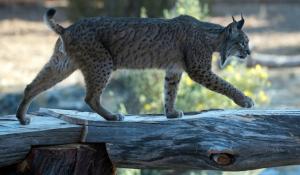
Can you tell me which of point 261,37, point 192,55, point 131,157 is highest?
point 261,37

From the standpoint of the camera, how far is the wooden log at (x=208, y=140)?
4.71 meters

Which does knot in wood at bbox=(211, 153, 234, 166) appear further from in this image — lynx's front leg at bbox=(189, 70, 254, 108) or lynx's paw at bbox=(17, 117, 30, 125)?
lynx's paw at bbox=(17, 117, 30, 125)

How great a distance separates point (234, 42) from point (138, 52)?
828 millimetres

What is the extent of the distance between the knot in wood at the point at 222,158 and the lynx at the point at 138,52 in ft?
2.71

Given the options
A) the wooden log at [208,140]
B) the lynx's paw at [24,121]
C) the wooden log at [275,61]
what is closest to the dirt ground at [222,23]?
the wooden log at [275,61]

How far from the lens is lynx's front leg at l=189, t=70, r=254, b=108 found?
584 centimetres

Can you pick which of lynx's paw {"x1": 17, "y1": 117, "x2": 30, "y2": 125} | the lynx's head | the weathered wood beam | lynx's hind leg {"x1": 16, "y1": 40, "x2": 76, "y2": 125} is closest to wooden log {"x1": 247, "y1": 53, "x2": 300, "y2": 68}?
the lynx's head

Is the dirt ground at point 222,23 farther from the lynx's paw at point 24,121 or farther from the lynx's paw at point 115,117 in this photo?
the lynx's paw at point 24,121

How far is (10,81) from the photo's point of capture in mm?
13289

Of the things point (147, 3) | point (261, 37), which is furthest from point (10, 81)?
point (261, 37)

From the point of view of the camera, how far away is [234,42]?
6.05 meters

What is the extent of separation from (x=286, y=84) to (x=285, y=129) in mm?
8433

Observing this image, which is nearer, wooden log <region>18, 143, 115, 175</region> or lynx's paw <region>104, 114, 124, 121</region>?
wooden log <region>18, 143, 115, 175</region>

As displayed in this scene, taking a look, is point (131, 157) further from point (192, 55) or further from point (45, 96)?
point (45, 96)
